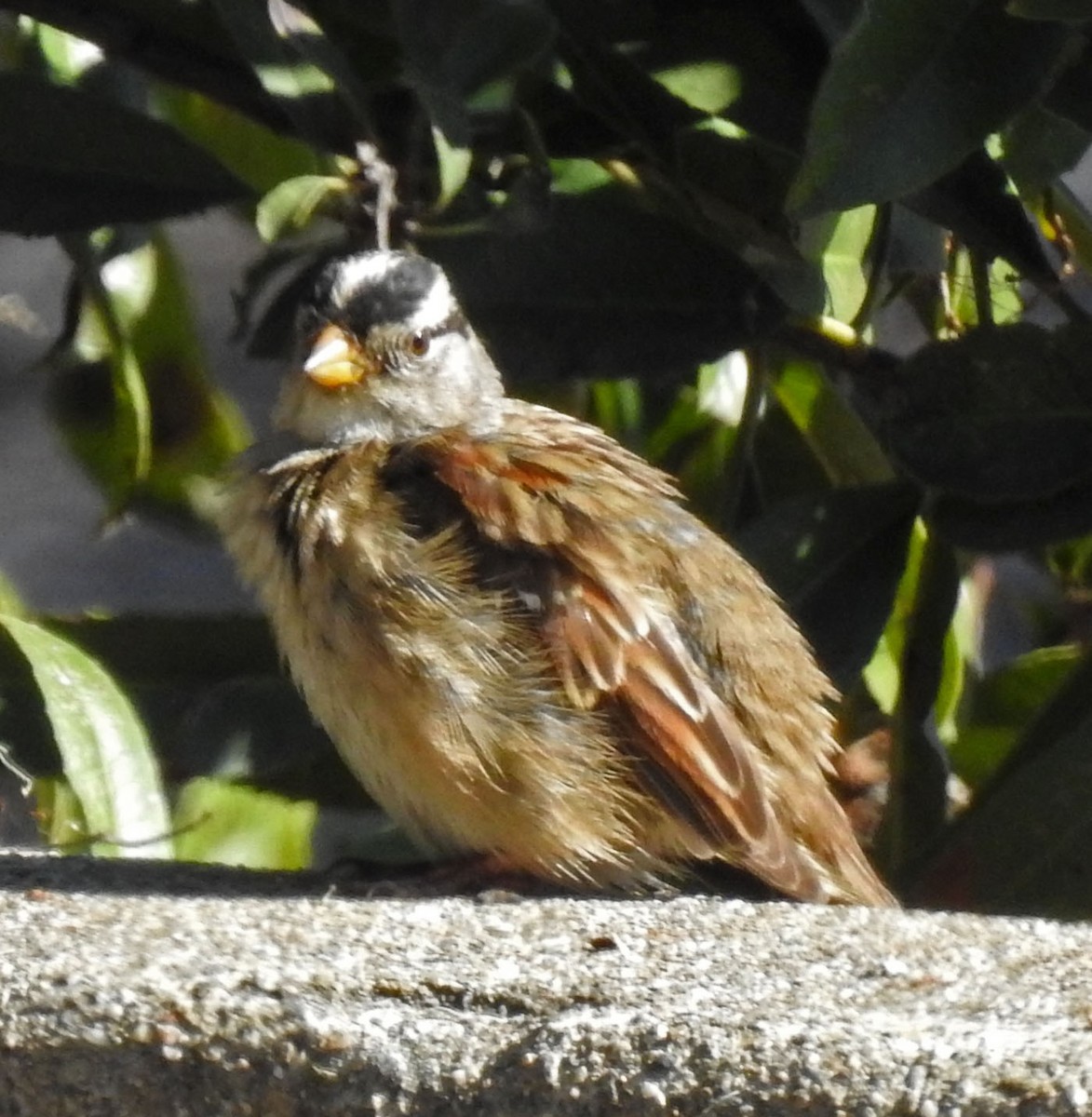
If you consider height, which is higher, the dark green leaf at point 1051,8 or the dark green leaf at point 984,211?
the dark green leaf at point 1051,8

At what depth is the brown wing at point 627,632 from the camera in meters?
2.98

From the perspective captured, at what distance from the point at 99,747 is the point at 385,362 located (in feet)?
2.63

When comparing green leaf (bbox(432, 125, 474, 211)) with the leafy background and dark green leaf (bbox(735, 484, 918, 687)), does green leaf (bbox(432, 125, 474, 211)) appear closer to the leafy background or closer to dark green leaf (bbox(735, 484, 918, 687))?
the leafy background

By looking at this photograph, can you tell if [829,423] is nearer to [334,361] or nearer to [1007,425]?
[1007,425]

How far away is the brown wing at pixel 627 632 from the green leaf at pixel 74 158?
606 mm

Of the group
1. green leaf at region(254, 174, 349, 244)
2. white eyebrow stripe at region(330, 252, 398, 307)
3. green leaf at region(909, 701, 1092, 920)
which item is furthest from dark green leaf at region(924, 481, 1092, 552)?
green leaf at region(254, 174, 349, 244)

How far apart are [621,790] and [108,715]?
731 mm

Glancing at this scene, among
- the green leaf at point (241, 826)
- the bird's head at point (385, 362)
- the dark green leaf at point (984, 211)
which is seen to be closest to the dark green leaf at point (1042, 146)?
the dark green leaf at point (984, 211)

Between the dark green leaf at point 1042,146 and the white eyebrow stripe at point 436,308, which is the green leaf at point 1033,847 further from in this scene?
the white eyebrow stripe at point 436,308

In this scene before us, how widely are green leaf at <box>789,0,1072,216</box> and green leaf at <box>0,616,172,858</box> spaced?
121cm

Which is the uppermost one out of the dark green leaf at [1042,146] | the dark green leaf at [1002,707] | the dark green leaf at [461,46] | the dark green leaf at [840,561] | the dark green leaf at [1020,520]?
the dark green leaf at [461,46]

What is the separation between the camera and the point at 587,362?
340 cm

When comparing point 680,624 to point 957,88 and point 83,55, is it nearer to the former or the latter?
point 957,88

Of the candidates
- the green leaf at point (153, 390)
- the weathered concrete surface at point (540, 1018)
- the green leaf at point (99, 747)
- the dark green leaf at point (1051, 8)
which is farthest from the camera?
the green leaf at point (153, 390)
